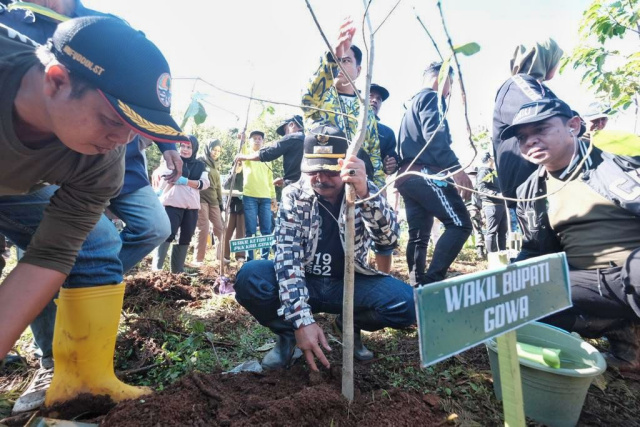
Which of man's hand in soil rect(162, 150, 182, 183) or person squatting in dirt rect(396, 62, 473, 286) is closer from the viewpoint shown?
man's hand in soil rect(162, 150, 182, 183)

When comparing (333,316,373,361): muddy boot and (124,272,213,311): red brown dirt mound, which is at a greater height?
(124,272,213,311): red brown dirt mound

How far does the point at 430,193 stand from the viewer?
2.84 metres

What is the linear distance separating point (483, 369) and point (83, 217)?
2.13 metres

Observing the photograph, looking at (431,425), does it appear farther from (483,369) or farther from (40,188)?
(40,188)

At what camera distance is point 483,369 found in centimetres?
193

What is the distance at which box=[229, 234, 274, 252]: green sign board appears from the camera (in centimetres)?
323

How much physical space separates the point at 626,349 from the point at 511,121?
1.56m

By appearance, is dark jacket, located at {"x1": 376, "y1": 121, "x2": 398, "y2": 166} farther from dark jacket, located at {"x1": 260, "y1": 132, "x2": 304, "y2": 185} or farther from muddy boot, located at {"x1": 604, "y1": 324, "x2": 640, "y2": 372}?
muddy boot, located at {"x1": 604, "y1": 324, "x2": 640, "y2": 372}

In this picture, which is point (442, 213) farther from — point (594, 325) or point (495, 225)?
point (495, 225)

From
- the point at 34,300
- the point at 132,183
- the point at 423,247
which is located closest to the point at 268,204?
the point at 423,247

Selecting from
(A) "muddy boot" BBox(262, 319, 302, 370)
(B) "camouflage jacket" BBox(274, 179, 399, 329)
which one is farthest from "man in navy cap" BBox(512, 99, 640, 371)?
(A) "muddy boot" BBox(262, 319, 302, 370)

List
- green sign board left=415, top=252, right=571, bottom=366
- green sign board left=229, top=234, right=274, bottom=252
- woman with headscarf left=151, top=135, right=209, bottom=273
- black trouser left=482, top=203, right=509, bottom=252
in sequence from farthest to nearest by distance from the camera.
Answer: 1. black trouser left=482, top=203, right=509, bottom=252
2. woman with headscarf left=151, top=135, right=209, bottom=273
3. green sign board left=229, top=234, right=274, bottom=252
4. green sign board left=415, top=252, right=571, bottom=366

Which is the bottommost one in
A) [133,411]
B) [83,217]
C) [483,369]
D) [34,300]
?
[483,369]

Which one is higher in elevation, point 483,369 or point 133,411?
point 133,411
